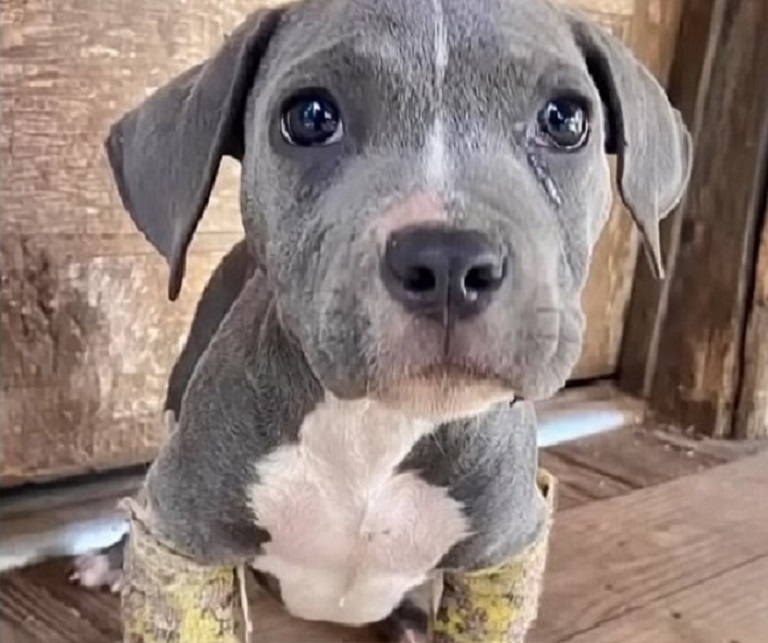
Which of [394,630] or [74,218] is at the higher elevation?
[74,218]

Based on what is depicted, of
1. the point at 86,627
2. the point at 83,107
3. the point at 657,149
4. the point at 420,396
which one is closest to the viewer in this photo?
the point at 420,396

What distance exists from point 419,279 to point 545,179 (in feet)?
0.73

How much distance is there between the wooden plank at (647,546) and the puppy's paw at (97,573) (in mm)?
503

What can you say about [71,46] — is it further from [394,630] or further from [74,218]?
[394,630]

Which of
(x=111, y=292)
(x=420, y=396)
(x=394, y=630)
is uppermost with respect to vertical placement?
(x=420, y=396)

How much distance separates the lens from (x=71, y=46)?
1906mm

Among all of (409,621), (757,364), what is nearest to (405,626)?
(409,621)

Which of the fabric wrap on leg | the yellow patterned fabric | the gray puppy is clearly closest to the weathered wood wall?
the gray puppy

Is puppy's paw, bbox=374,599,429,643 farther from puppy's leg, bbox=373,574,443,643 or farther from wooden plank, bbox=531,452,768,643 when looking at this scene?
wooden plank, bbox=531,452,768,643

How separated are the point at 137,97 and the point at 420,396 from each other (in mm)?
903

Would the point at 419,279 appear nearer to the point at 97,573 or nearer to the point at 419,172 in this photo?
the point at 419,172

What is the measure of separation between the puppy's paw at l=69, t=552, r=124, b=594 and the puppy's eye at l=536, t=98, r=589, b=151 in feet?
2.75

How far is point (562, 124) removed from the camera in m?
1.33

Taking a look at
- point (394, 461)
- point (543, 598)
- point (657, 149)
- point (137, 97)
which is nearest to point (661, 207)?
point (657, 149)
